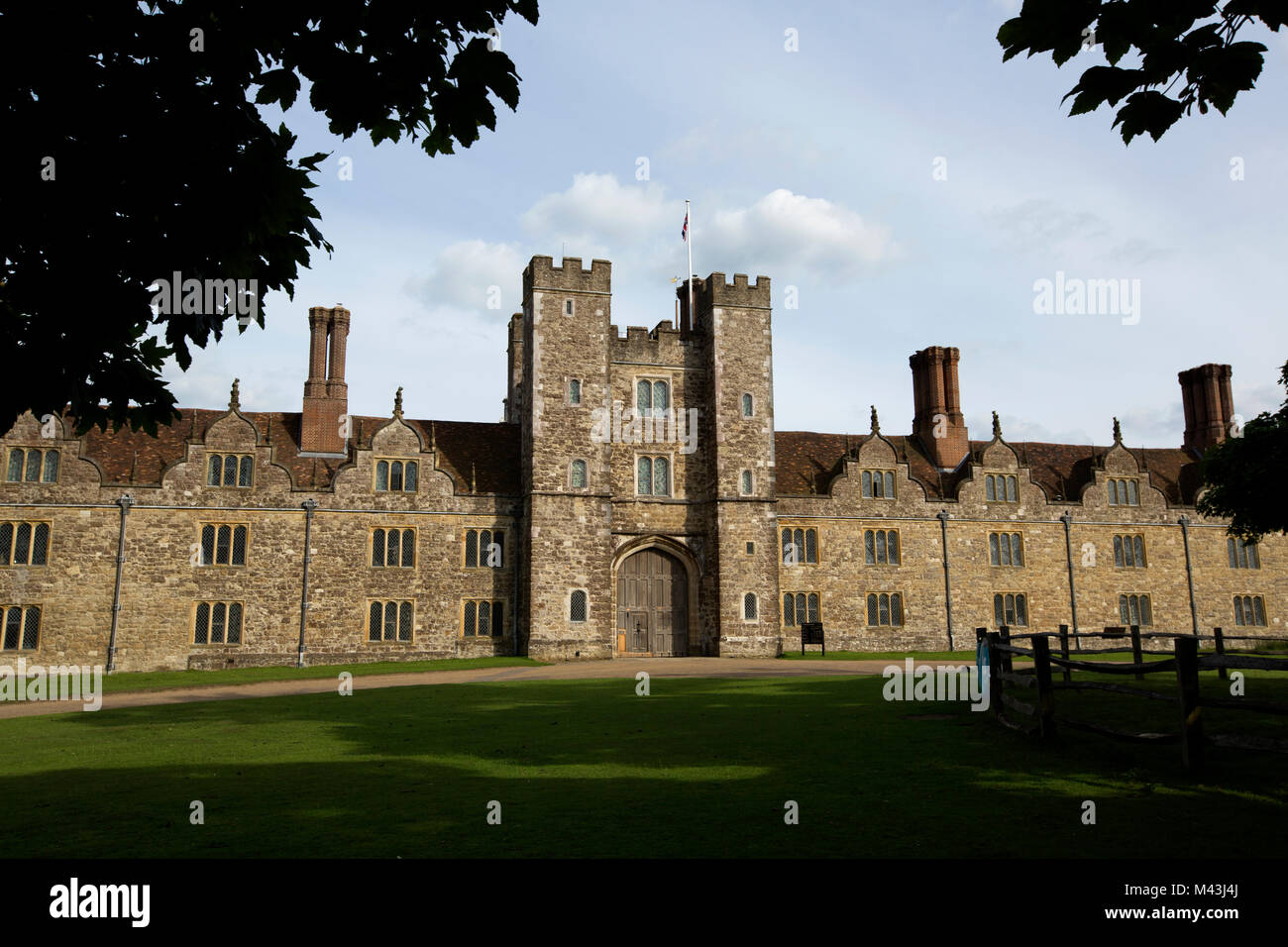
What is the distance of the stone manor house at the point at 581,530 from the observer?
3127cm

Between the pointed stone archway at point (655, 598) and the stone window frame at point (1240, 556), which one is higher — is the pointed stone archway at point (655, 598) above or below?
below

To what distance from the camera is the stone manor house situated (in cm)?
3127

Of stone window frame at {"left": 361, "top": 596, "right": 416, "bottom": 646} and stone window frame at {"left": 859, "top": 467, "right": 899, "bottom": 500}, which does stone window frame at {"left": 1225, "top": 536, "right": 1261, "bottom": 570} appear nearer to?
stone window frame at {"left": 859, "top": 467, "right": 899, "bottom": 500}

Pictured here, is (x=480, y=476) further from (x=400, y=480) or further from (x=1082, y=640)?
(x=1082, y=640)

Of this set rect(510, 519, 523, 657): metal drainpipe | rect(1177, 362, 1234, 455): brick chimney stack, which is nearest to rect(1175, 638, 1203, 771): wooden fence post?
rect(510, 519, 523, 657): metal drainpipe

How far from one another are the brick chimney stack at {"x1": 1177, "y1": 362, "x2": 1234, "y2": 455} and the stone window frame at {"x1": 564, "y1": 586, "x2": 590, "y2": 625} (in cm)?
3152

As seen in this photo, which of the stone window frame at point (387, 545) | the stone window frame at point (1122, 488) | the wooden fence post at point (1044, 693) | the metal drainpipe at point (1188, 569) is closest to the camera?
the wooden fence post at point (1044, 693)

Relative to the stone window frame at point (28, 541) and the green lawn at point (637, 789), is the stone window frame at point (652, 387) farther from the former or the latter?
the green lawn at point (637, 789)

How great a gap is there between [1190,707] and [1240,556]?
38356 mm

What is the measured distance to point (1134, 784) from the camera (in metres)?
8.30

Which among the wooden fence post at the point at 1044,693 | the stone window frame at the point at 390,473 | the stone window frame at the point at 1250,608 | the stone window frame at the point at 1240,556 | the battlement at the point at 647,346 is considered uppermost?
the battlement at the point at 647,346

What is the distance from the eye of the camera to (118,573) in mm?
30844

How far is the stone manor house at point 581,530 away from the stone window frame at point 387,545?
12 cm

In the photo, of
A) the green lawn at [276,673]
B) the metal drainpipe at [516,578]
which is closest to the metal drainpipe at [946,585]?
the green lawn at [276,673]
